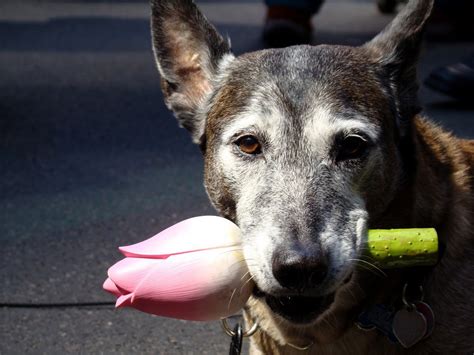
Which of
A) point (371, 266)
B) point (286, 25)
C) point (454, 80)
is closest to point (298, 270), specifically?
point (371, 266)

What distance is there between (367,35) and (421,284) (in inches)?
304

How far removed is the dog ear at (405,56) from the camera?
3852 mm

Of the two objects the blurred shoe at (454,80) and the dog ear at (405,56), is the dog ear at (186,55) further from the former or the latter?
the blurred shoe at (454,80)

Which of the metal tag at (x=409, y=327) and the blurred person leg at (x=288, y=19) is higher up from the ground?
the metal tag at (x=409, y=327)

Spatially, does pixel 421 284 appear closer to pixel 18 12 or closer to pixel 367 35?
pixel 367 35

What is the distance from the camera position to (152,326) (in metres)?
4.48

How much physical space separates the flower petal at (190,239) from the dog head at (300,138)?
0.07 meters

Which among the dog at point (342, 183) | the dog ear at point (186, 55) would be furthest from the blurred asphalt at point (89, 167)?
the dog ear at point (186, 55)

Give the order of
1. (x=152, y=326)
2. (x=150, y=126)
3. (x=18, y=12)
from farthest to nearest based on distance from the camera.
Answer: (x=18, y=12), (x=150, y=126), (x=152, y=326)

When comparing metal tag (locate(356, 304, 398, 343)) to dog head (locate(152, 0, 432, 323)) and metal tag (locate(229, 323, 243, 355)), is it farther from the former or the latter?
metal tag (locate(229, 323, 243, 355))

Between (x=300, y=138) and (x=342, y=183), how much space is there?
0.71 ft

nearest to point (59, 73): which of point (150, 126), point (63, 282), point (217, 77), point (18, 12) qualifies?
point (150, 126)

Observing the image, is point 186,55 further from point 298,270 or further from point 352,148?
point 298,270

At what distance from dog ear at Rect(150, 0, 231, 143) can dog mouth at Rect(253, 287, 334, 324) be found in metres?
0.98
